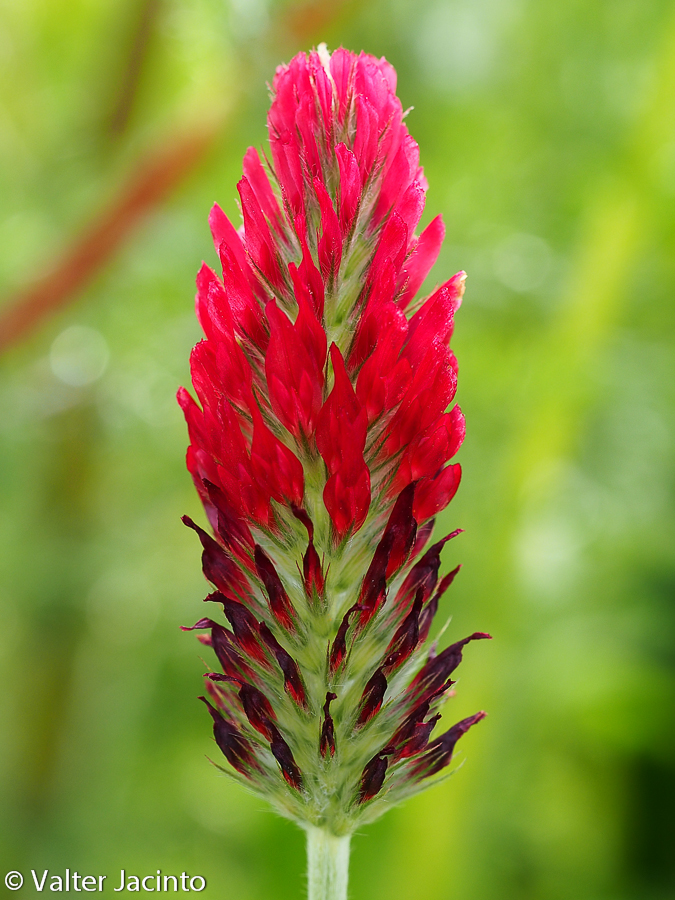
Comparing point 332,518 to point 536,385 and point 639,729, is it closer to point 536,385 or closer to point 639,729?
point 536,385

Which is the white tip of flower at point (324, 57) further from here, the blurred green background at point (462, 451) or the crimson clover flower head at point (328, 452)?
the blurred green background at point (462, 451)

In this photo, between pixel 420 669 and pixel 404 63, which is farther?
pixel 404 63

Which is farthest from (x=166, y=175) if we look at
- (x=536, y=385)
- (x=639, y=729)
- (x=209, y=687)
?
(x=639, y=729)

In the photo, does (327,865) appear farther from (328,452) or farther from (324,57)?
(324,57)

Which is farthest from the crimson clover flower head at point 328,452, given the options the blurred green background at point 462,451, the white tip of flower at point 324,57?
the blurred green background at point 462,451

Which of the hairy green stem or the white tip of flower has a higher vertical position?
the white tip of flower

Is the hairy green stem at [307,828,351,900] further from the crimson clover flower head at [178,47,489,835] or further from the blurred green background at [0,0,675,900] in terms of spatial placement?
the blurred green background at [0,0,675,900]

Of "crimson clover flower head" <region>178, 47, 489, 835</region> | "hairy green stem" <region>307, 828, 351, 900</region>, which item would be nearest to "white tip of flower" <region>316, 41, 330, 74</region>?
"crimson clover flower head" <region>178, 47, 489, 835</region>
